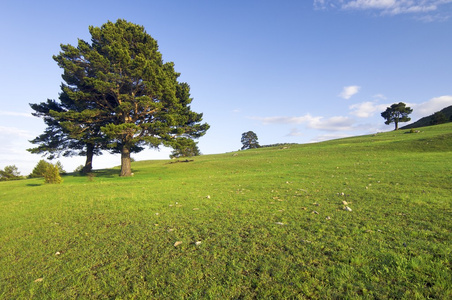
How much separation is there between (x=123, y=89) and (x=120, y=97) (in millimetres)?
3294

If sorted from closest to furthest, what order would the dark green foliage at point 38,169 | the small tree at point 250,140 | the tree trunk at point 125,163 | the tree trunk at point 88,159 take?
1. the tree trunk at point 125,163
2. the tree trunk at point 88,159
3. the dark green foliage at point 38,169
4. the small tree at point 250,140

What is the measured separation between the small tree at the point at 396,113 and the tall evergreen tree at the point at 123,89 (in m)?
69.9

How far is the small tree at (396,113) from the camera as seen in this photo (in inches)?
2680

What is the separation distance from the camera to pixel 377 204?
26.5 ft

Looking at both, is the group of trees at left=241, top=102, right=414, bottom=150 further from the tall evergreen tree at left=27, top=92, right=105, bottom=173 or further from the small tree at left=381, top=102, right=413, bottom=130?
the tall evergreen tree at left=27, top=92, right=105, bottom=173

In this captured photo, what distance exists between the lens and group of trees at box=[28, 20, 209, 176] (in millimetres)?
25172

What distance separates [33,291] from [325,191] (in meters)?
10.8

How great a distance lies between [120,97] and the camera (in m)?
25.5

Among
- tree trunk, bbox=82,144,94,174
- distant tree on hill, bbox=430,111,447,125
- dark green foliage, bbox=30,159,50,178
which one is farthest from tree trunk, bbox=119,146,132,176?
distant tree on hill, bbox=430,111,447,125

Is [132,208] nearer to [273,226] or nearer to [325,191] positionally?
[273,226]

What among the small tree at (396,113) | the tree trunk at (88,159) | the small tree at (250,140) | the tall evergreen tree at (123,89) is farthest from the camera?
the small tree at (250,140)

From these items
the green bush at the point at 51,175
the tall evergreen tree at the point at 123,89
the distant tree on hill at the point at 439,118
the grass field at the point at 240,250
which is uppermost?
the tall evergreen tree at the point at 123,89

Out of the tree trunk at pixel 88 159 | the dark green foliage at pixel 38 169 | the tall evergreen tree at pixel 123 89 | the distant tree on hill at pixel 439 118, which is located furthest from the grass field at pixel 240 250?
the distant tree on hill at pixel 439 118

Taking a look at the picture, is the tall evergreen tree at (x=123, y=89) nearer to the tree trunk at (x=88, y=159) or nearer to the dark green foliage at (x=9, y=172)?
the tree trunk at (x=88, y=159)
